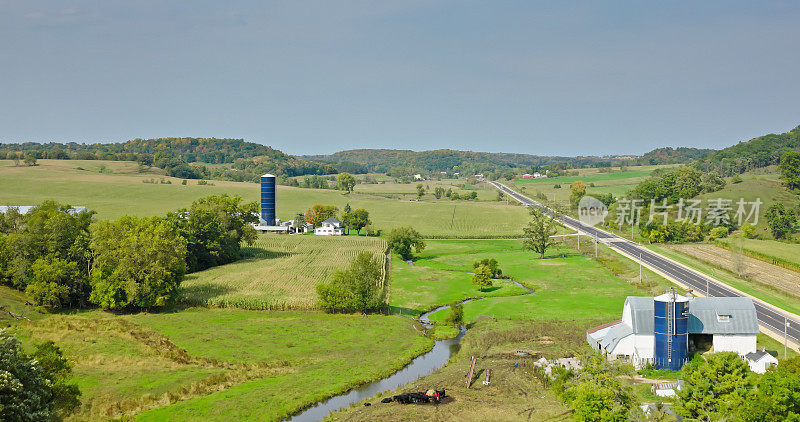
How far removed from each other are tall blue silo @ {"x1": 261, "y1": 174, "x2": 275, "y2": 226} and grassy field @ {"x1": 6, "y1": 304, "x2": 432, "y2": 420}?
6427 centimetres

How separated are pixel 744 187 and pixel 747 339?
11456 cm

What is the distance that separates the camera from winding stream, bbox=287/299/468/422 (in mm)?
35281

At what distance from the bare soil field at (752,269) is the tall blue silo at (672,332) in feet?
106

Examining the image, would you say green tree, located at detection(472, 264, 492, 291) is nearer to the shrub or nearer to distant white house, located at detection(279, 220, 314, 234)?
distant white house, located at detection(279, 220, 314, 234)

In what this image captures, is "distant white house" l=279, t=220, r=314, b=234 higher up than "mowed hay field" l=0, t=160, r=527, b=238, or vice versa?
Result: "mowed hay field" l=0, t=160, r=527, b=238

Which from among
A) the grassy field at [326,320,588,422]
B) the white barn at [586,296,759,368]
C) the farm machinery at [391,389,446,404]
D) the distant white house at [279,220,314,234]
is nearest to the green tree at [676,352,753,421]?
the grassy field at [326,320,588,422]

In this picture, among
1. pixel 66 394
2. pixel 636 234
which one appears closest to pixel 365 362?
pixel 66 394

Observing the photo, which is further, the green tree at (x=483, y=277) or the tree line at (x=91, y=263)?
the green tree at (x=483, y=277)

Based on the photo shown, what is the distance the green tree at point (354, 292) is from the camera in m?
58.6

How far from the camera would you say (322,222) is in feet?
398

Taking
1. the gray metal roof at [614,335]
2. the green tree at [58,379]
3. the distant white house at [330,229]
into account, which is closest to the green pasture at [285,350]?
the green tree at [58,379]

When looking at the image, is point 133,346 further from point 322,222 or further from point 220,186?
point 220,186

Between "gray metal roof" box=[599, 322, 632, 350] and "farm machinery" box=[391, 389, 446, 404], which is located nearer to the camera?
"farm machinery" box=[391, 389, 446, 404]

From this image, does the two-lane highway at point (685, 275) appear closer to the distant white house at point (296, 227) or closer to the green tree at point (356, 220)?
the green tree at point (356, 220)
